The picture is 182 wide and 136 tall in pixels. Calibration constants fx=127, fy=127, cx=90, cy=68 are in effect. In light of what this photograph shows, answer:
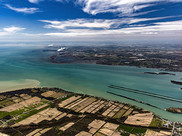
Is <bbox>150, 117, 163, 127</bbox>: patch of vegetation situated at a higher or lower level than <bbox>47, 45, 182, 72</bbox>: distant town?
lower

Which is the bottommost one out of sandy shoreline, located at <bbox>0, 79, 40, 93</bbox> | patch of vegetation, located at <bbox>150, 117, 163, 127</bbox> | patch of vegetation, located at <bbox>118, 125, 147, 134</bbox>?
patch of vegetation, located at <bbox>118, 125, 147, 134</bbox>

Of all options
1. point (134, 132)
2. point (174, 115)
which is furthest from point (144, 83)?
point (134, 132)

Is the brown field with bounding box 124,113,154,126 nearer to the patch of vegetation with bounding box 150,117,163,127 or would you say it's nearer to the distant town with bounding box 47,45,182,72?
the patch of vegetation with bounding box 150,117,163,127

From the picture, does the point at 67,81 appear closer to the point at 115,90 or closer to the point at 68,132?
the point at 115,90

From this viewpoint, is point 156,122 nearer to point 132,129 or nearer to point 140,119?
point 140,119

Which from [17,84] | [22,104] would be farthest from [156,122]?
[17,84]

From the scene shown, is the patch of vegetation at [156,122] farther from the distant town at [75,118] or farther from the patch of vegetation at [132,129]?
the patch of vegetation at [132,129]

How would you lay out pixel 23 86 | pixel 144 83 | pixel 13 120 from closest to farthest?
1. pixel 13 120
2. pixel 23 86
3. pixel 144 83

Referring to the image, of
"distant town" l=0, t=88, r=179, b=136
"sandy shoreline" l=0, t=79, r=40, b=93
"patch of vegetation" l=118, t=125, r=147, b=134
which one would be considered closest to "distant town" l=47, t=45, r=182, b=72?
"sandy shoreline" l=0, t=79, r=40, b=93
